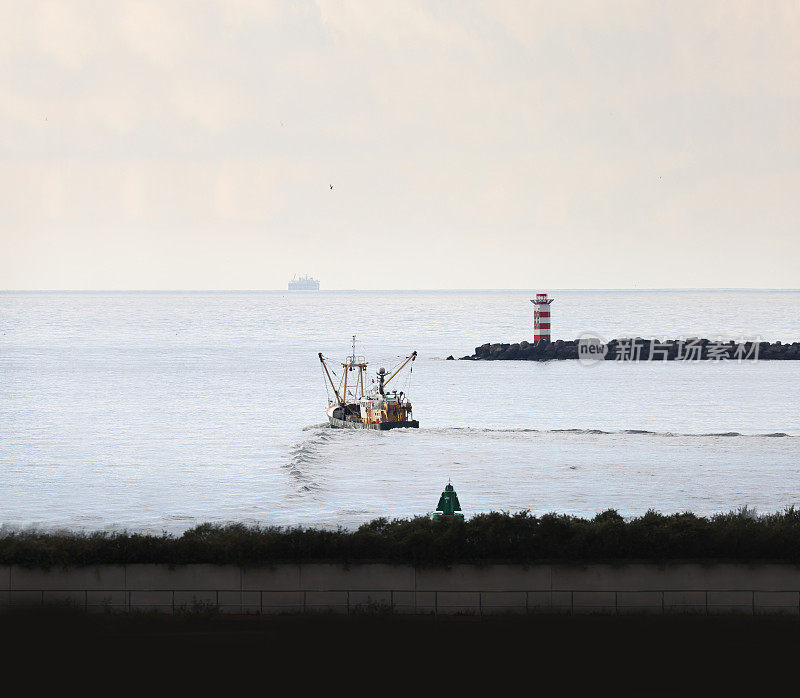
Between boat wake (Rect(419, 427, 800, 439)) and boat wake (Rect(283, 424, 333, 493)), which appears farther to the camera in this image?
boat wake (Rect(419, 427, 800, 439))

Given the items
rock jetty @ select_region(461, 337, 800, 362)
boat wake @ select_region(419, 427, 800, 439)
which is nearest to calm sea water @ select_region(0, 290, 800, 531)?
boat wake @ select_region(419, 427, 800, 439)

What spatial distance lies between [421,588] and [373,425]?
54.7 m

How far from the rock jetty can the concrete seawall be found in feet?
394

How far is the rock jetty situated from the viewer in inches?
5561

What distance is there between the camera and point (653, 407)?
286ft

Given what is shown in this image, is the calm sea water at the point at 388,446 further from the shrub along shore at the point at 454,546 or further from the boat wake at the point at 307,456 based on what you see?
the shrub along shore at the point at 454,546

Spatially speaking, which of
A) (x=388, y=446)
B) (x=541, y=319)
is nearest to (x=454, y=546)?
(x=388, y=446)

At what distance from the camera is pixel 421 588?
2119cm

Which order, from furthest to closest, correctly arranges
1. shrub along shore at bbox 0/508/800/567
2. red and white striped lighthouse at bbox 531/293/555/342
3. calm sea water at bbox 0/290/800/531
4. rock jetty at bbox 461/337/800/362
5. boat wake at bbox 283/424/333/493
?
1. red and white striped lighthouse at bbox 531/293/555/342
2. rock jetty at bbox 461/337/800/362
3. boat wake at bbox 283/424/333/493
4. calm sea water at bbox 0/290/800/531
5. shrub along shore at bbox 0/508/800/567

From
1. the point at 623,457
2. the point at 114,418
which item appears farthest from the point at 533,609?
the point at 114,418

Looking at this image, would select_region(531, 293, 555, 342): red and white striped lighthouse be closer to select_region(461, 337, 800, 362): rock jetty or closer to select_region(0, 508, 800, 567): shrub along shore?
select_region(461, 337, 800, 362): rock jetty

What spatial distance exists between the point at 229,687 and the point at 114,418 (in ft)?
217

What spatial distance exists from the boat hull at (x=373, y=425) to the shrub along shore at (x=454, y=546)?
5298 centimetres

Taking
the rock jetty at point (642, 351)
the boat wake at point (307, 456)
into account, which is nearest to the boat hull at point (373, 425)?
the boat wake at point (307, 456)
